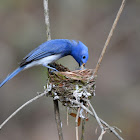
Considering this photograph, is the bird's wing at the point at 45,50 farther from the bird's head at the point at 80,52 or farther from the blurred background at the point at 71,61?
the blurred background at the point at 71,61

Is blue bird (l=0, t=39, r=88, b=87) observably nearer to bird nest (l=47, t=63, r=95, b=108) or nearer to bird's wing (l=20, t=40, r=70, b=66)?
bird's wing (l=20, t=40, r=70, b=66)

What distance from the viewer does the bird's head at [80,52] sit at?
5496 millimetres

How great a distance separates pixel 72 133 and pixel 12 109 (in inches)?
79.8

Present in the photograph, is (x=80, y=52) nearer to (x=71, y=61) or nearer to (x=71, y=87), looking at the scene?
(x=71, y=87)

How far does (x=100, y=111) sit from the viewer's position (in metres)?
9.25

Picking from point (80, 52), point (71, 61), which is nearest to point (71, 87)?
point (80, 52)

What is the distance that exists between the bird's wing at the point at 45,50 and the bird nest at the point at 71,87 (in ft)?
2.67

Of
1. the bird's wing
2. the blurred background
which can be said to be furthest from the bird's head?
the blurred background

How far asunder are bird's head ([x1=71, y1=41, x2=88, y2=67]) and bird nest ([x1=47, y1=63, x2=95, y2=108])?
0.79m

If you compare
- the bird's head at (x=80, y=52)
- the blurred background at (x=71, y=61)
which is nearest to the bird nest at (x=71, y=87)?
the bird's head at (x=80, y=52)

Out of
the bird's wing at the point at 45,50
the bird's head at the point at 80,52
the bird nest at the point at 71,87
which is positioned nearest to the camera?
the bird nest at the point at 71,87

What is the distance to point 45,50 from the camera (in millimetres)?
5512

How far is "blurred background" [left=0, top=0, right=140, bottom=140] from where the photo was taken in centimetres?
Answer: 903

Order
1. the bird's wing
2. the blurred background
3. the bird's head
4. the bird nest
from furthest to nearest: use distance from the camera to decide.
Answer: the blurred background, the bird's head, the bird's wing, the bird nest
